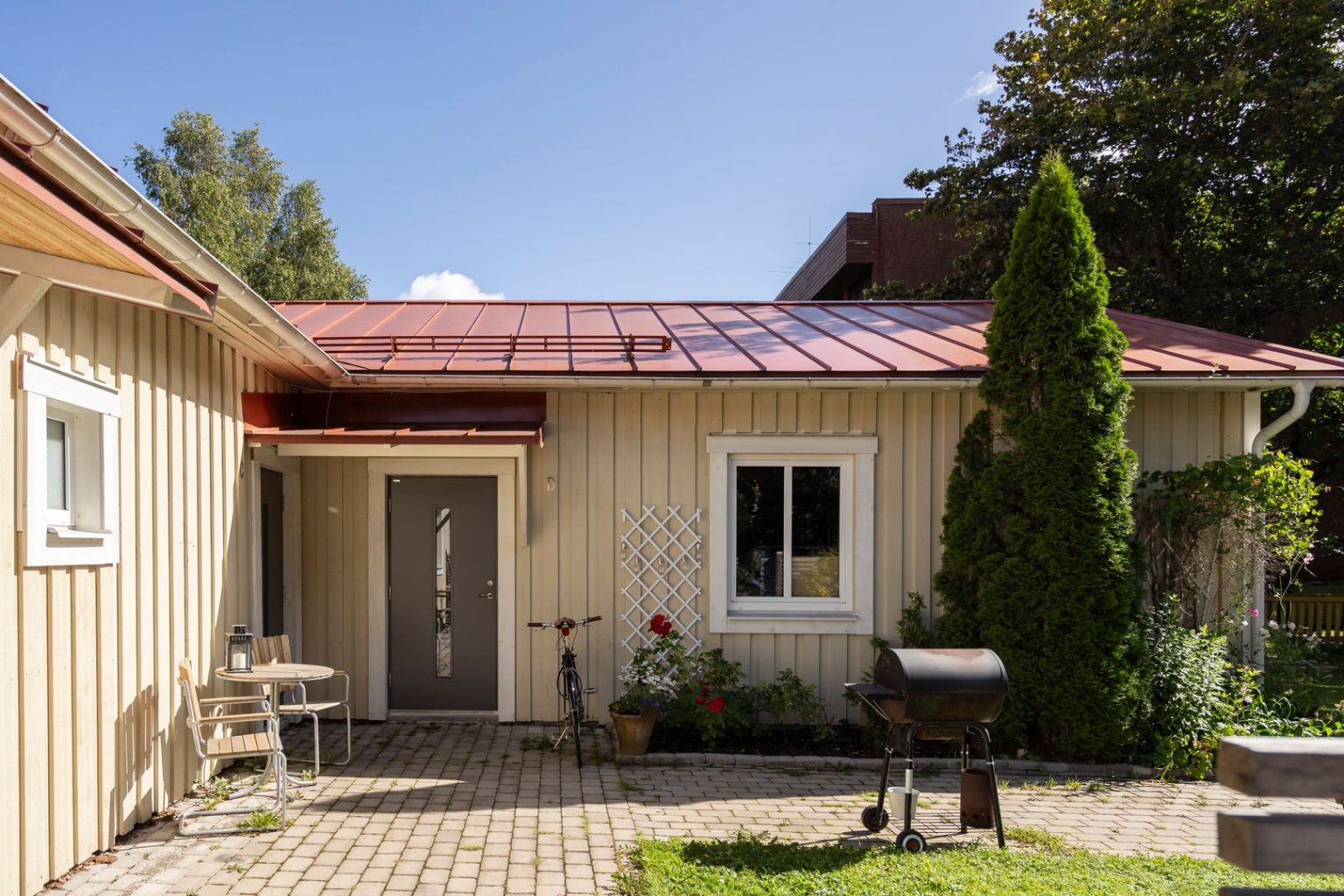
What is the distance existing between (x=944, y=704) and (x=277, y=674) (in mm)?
4219

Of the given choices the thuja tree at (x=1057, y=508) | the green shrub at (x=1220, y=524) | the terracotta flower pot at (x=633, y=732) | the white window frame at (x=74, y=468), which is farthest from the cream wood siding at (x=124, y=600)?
the green shrub at (x=1220, y=524)

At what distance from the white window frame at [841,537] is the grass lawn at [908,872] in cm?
290

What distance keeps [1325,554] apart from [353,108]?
2185 centimetres

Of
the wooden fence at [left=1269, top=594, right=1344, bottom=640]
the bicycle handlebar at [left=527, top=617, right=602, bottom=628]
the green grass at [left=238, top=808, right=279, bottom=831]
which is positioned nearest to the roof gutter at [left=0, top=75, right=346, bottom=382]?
the bicycle handlebar at [left=527, top=617, right=602, bottom=628]

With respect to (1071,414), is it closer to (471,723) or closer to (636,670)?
(636,670)

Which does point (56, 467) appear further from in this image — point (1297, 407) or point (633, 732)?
point (1297, 407)

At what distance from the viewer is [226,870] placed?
4906 millimetres

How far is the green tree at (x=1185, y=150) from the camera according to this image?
14828mm

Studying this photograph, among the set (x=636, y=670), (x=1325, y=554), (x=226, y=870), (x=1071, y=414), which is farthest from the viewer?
(x=1325, y=554)

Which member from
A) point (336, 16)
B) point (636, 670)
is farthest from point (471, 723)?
point (336, 16)

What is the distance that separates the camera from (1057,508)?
7.36 m

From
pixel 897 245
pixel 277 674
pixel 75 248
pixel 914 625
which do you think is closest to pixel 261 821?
pixel 277 674

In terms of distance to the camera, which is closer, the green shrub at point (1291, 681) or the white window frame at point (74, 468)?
the white window frame at point (74, 468)

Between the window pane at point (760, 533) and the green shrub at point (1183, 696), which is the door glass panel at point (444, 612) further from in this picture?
the green shrub at point (1183, 696)
